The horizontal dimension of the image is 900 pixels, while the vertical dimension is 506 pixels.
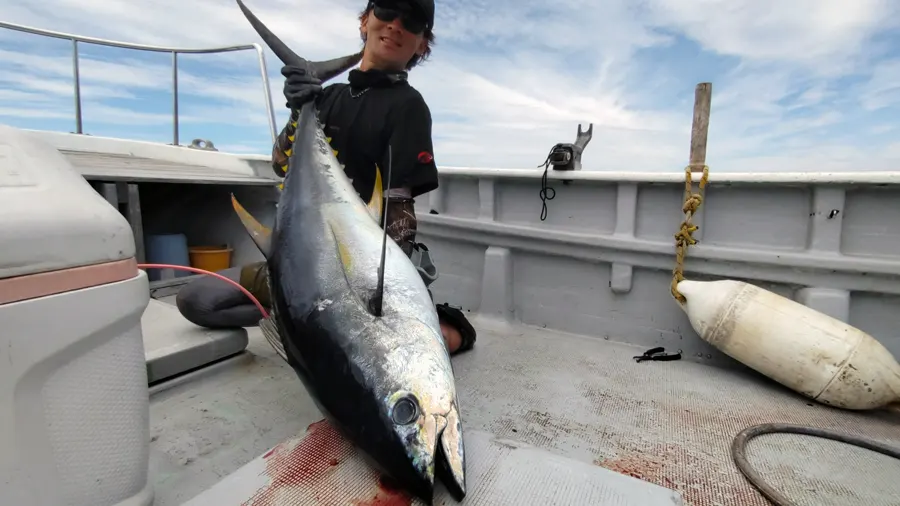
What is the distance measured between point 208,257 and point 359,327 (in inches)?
118

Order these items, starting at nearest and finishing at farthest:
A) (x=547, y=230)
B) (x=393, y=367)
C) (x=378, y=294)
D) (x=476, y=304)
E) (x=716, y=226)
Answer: (x=393, y=367) → (x=378, y=294) → (x=716, y=226) → (x=547, y=230) → (x=476, y=304)

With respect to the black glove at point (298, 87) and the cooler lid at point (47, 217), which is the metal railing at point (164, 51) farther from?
the cooler lid at point (47, 217)

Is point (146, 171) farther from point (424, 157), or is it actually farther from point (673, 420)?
point (673, 420)

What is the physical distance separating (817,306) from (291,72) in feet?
8.47

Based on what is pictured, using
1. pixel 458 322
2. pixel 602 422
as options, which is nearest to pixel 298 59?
pixel 458 322

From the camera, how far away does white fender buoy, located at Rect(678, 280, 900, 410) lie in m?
1.80

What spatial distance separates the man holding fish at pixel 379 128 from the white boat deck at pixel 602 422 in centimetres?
29

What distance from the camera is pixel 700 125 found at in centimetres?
246

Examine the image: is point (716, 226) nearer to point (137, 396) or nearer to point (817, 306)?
point (817, 306)

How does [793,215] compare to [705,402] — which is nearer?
[705,402]

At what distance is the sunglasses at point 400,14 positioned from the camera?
1883 millimetres

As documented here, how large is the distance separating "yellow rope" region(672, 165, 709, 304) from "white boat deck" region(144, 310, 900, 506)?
1.38 feet

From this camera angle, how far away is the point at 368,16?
6.97 ft

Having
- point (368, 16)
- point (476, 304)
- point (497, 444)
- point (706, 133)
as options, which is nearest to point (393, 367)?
point (497, 444)
